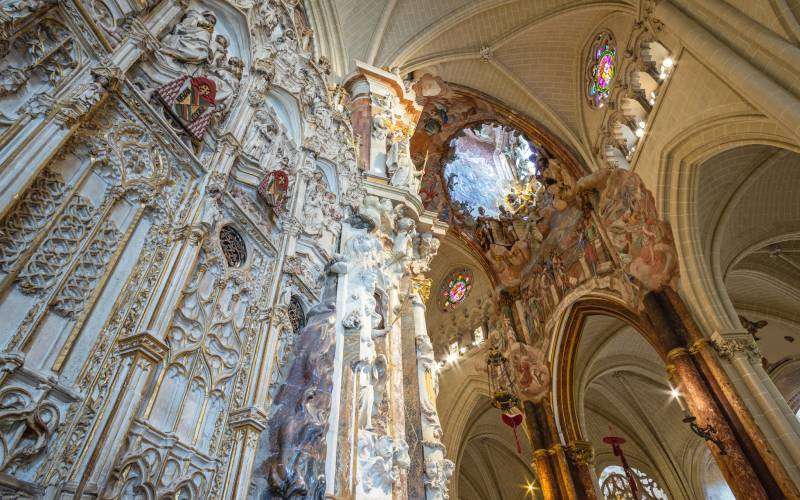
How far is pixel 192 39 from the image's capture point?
3.97m

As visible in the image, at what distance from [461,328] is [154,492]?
44.2 feet

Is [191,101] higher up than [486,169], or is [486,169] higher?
[486,169]

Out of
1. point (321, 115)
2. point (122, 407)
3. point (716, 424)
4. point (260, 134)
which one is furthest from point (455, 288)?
point (122, 407)

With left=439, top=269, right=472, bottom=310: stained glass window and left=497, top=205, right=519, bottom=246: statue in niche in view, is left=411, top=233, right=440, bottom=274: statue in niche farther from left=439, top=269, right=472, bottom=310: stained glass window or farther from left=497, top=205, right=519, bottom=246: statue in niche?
left=439, top=269, right=472, bottom=310: stained glass window

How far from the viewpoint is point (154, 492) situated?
248cm

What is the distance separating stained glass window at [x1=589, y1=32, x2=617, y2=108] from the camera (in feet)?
35.5

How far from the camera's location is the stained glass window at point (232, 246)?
3764 mm

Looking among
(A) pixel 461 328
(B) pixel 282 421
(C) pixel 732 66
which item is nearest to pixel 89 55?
(B) pixel 282 421

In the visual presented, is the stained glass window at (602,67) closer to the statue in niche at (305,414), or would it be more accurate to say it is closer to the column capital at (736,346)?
the column capital at (736,346)

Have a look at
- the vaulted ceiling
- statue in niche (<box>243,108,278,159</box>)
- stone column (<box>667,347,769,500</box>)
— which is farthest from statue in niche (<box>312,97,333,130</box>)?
stone column (<box>667,347,769,500</box>)

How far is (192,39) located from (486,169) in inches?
554

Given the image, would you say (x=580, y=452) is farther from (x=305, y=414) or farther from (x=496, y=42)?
(x=496, y=42)

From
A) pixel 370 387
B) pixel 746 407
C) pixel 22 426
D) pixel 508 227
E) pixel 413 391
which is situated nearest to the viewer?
pixel 22 426

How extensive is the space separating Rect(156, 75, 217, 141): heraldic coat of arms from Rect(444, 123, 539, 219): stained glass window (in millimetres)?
11045
